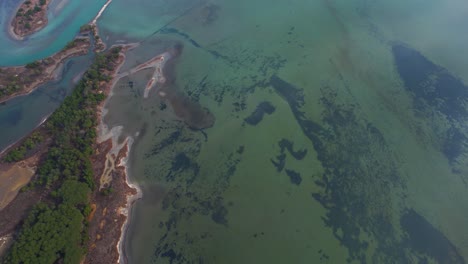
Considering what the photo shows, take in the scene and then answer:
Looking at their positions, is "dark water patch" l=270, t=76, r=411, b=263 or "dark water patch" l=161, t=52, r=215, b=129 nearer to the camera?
"dark water patch" l=270, t=76, r=411, b=263

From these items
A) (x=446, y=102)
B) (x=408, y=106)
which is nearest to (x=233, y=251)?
(x=408, y=106)

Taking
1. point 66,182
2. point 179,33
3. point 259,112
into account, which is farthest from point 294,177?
point 179,33

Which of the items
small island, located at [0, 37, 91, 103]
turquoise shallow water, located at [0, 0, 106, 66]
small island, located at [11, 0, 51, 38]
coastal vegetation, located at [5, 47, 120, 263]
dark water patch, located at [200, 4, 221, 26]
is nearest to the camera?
coastal vegetation, located at [5, 47, 120, 263]

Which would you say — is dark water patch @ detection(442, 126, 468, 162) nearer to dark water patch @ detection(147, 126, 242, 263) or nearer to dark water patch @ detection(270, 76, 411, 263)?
dark water patch @ detection(270, 76, 411, 263)

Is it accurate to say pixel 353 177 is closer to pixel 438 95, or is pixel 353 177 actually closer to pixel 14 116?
pixel 438 95

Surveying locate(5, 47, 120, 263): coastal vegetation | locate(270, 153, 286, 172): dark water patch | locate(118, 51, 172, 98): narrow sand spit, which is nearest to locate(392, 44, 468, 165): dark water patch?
locate(270, 153, 286, 172): dark water patch

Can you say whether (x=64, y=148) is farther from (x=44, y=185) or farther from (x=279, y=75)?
(x=279, y=75)
